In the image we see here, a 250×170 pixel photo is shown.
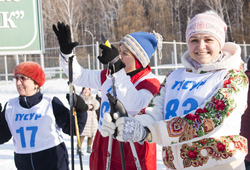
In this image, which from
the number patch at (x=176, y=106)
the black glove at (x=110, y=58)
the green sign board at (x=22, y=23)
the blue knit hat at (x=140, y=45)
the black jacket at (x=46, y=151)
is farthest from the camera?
the green sign board at (x=22, y=23)

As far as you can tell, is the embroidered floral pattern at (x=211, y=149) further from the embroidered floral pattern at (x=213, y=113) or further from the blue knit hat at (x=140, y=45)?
the blue knit hat at (x=140, y=45)

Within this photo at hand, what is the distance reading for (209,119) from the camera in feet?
4.17

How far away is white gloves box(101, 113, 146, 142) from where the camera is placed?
124 centimetres

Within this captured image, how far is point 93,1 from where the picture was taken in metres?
33.3

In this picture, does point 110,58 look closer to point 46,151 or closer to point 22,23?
point 46,151

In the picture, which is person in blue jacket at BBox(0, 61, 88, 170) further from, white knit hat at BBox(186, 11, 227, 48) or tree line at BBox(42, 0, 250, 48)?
tree line at BBox(42, 0, 250, 48)

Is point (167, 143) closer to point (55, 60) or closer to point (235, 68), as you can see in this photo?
point (235, 68)

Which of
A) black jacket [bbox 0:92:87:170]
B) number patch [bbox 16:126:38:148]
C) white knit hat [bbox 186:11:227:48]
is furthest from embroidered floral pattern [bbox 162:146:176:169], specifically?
number patch [bbox 16:126:38:148]

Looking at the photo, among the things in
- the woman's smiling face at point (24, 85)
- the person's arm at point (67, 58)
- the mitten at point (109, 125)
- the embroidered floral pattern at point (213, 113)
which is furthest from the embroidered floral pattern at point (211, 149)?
the woman's smiling face at point (24, 85)

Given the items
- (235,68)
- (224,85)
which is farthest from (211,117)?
(235,68)

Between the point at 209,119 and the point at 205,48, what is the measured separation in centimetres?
43

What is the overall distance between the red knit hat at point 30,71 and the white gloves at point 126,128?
4.66ft

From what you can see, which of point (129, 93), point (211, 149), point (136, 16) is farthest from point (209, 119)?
point (136, 16)

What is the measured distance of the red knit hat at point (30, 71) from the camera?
2.42 metres
